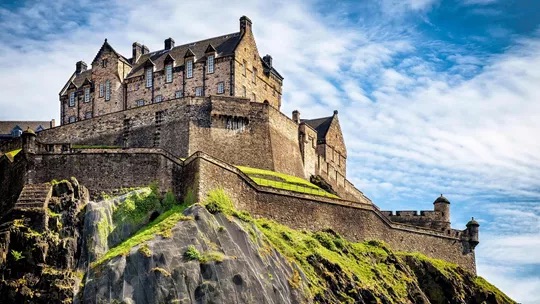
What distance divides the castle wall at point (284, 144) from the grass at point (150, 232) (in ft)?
56.7

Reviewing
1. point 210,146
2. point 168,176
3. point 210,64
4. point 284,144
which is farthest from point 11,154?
point 284,144

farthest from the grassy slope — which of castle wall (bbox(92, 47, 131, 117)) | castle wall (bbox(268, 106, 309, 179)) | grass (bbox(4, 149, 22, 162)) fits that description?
castle wall (bbox(92, 47, 131, 117))

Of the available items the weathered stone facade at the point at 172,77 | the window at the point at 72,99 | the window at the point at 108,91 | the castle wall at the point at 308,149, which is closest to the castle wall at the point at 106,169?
the weathered stone facade at the point at 172,77

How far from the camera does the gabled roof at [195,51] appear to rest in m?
81.1

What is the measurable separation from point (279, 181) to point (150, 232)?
1679cm

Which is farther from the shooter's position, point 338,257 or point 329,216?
point 329,216

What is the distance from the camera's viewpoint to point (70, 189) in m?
61.4

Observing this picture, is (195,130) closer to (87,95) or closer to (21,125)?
(87,95)

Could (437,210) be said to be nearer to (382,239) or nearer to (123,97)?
(382,239)

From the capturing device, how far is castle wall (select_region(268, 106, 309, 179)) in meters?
77.6

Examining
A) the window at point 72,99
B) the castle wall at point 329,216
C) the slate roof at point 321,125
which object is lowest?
the castle wall at point 329,216

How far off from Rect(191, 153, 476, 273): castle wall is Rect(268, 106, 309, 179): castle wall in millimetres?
7235

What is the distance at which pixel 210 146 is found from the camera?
74.1 metres

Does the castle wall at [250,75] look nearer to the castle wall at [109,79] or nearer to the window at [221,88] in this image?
the window at [221,88]
